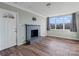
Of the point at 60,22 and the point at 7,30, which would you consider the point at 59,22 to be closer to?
the point at 60,22

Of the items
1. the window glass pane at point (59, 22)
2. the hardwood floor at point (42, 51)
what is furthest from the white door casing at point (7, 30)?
the window glass pane at point (59, 22)

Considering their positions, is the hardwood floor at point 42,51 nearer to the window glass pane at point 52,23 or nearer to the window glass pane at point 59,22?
the window glass pane at point 59,22

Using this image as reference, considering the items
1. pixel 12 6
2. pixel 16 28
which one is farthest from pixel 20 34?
pixel 12 6

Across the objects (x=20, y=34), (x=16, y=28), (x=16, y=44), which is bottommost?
(x=16, y=44)

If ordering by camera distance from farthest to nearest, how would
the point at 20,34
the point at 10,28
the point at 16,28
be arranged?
the point at 20,34, the point at 16,28, the point at 10,28

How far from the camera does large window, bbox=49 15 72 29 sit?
6.68 metres

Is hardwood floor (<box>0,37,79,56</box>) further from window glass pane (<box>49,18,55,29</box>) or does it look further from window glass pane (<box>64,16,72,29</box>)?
window glass pane (<box>49,18,55,29</box>)

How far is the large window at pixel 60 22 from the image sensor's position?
668 cm

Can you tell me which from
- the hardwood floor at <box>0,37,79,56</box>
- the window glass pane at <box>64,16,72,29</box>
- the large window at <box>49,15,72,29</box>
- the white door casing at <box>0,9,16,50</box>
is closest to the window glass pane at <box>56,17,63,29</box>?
the large window at <box>49,15,72,29</box>

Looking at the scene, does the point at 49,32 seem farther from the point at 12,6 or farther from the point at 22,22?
the point at 12,6

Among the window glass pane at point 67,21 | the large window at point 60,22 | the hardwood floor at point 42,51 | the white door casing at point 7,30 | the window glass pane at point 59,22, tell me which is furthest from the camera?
the window glass pane at point 59,22

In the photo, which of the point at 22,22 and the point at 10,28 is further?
the point at 22,22

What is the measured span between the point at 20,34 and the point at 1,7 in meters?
1.83

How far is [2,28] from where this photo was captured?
139 inches
